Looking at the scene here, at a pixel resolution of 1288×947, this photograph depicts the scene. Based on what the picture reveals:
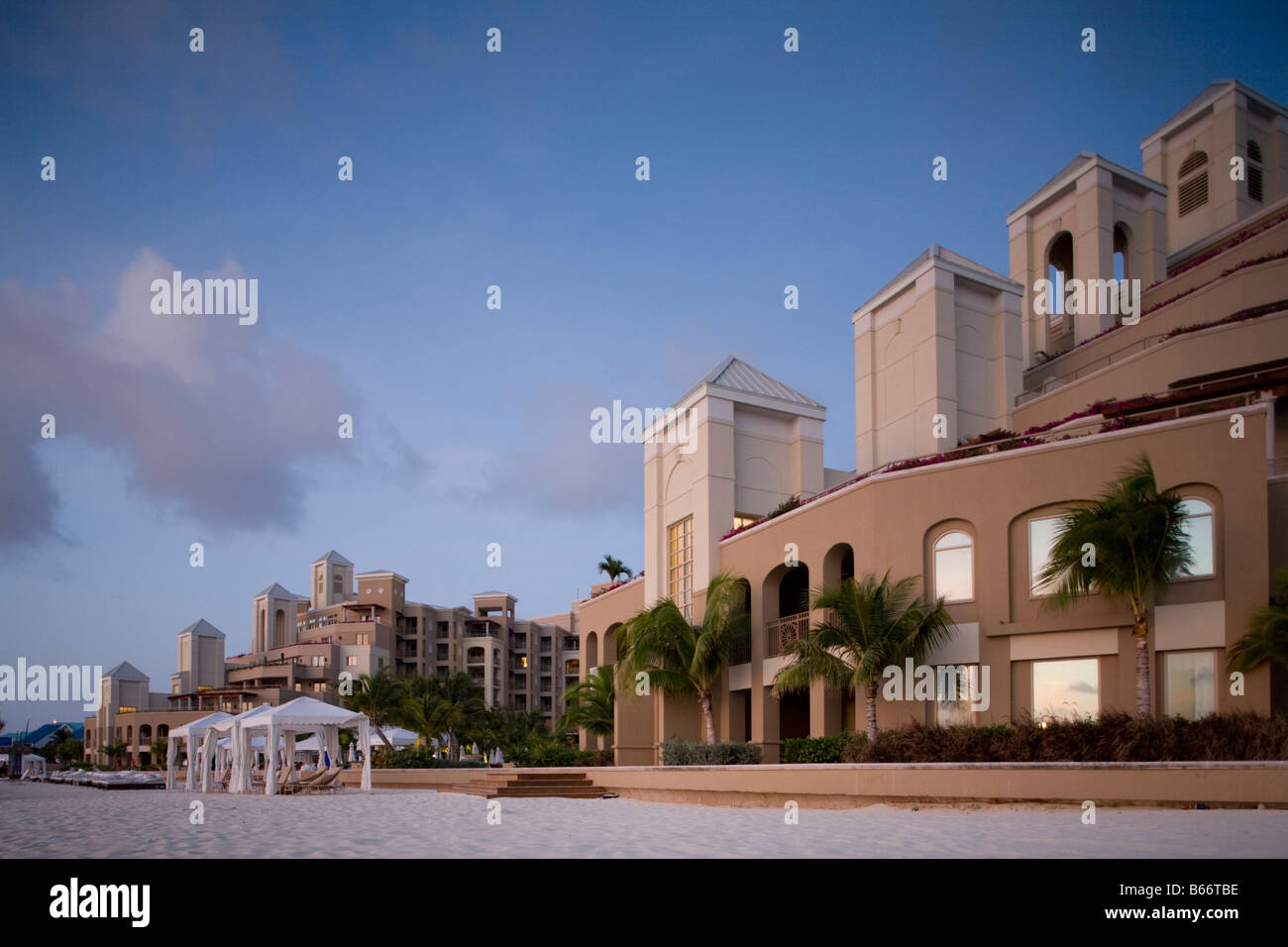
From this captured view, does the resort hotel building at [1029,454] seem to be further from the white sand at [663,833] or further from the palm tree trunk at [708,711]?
Result: the white sand at [663,833]

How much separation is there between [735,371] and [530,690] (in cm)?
8326

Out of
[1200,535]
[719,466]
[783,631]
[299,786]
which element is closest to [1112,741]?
[1200,535]

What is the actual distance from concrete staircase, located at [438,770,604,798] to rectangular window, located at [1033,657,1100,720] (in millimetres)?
11095

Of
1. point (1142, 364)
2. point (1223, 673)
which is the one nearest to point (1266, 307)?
point (1142, 364)

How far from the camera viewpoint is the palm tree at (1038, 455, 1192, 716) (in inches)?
720

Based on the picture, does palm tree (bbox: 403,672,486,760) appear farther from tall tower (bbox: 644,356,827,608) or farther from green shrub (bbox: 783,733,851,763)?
green shrub (bbox: 783,733,851,763)

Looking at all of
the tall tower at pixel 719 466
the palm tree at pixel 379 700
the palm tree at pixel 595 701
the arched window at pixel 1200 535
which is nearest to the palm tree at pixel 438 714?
the palm tree at pixel 379 700

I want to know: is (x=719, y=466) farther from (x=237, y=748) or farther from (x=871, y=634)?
(x=237, y=748)

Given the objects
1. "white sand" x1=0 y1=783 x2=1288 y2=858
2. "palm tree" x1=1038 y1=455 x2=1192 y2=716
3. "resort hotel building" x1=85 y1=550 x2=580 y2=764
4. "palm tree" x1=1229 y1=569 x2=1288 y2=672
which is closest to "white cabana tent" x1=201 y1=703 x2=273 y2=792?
"white sand" x1=0 y1=783 x2=1288 y2=858

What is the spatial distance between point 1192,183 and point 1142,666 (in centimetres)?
2888

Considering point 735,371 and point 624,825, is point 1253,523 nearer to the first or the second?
point 624,825

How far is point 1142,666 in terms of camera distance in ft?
61.5
